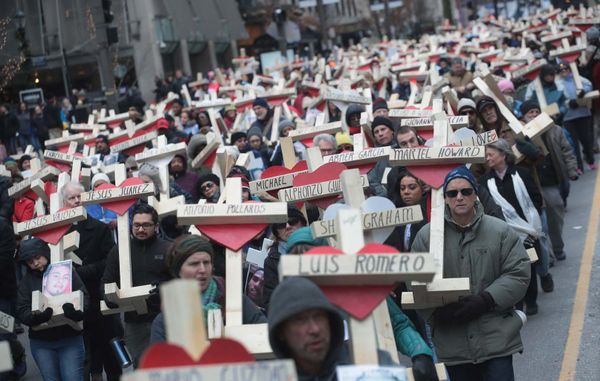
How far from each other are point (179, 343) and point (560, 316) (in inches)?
278

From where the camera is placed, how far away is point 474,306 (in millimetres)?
6598

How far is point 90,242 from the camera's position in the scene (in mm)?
10188

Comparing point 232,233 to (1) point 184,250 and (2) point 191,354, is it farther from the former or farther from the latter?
(2) point 191,354

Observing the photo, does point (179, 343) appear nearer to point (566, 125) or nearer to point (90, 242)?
point (90, 242)

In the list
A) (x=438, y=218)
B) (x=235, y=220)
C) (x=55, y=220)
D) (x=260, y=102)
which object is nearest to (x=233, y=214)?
(x=235, y=220)

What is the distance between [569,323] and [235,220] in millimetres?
4456

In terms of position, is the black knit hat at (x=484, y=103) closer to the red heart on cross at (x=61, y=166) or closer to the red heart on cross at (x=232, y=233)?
the red heart on cross at (x=61, y=166)

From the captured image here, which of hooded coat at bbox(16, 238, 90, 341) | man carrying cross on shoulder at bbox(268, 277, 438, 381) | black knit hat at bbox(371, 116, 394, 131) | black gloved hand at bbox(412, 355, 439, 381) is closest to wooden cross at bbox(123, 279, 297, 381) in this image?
man carrying cross on shoulder at bbox(268, 277, 438, 381)

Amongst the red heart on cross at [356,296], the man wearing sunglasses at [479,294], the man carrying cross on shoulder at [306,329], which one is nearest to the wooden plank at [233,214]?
the man wearing sunglasses at [479,294]

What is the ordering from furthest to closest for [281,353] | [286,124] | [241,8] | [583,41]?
[241,8], [583,41], [286,124], [281,353]

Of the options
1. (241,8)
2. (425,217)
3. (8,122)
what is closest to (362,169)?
(425,217)

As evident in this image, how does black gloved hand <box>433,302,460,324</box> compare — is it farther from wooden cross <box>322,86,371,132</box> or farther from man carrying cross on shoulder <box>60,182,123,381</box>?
wooden cross <box>322,86,371,132</box>

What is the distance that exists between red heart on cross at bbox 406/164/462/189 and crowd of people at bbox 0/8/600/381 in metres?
0.14

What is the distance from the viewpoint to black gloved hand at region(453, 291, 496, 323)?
21.6ft
